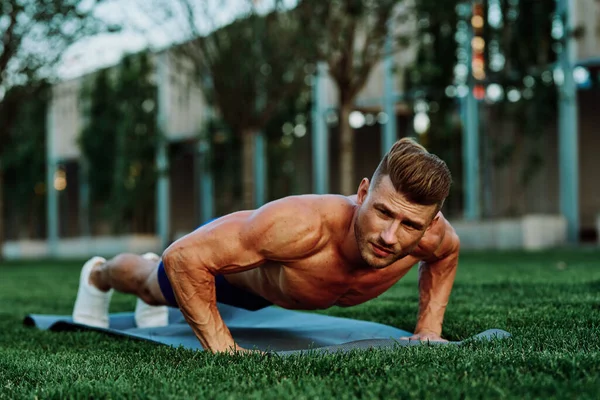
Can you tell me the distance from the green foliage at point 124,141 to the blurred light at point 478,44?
11.2 meters

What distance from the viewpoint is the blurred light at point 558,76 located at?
16781mm

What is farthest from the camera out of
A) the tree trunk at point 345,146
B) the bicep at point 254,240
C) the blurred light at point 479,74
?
the blurred light at point 479,74

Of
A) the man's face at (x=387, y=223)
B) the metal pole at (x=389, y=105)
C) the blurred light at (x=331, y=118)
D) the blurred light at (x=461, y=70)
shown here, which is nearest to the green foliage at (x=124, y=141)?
the blurred light at (x=331, y=118)

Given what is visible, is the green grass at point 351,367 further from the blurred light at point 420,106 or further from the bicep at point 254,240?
the blurred light at point 420,106

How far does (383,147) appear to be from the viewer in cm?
2100

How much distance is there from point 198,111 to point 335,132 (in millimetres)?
4769

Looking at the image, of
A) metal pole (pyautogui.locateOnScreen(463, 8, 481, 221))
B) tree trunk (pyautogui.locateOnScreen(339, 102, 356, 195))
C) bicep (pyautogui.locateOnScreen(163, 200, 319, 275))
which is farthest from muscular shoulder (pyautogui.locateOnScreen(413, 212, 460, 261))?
metal pole (pyautogui.locateOnScreen(463, 8, 481, 221))

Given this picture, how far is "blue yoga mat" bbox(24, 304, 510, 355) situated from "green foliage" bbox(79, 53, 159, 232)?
68.0 ft

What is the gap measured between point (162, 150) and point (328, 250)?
74.5 feet

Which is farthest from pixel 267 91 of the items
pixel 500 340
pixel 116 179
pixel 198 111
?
pixel 500 340

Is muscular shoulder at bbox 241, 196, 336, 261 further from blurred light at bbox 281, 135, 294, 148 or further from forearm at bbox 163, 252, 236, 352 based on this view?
blurred light at bbox 281, 135, 294, 148

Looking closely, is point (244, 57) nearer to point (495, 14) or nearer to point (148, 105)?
point (495, 14)

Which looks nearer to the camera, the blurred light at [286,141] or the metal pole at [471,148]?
the metal pole at [471,148]

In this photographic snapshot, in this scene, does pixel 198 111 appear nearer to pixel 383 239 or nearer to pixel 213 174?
pixel 213 174
